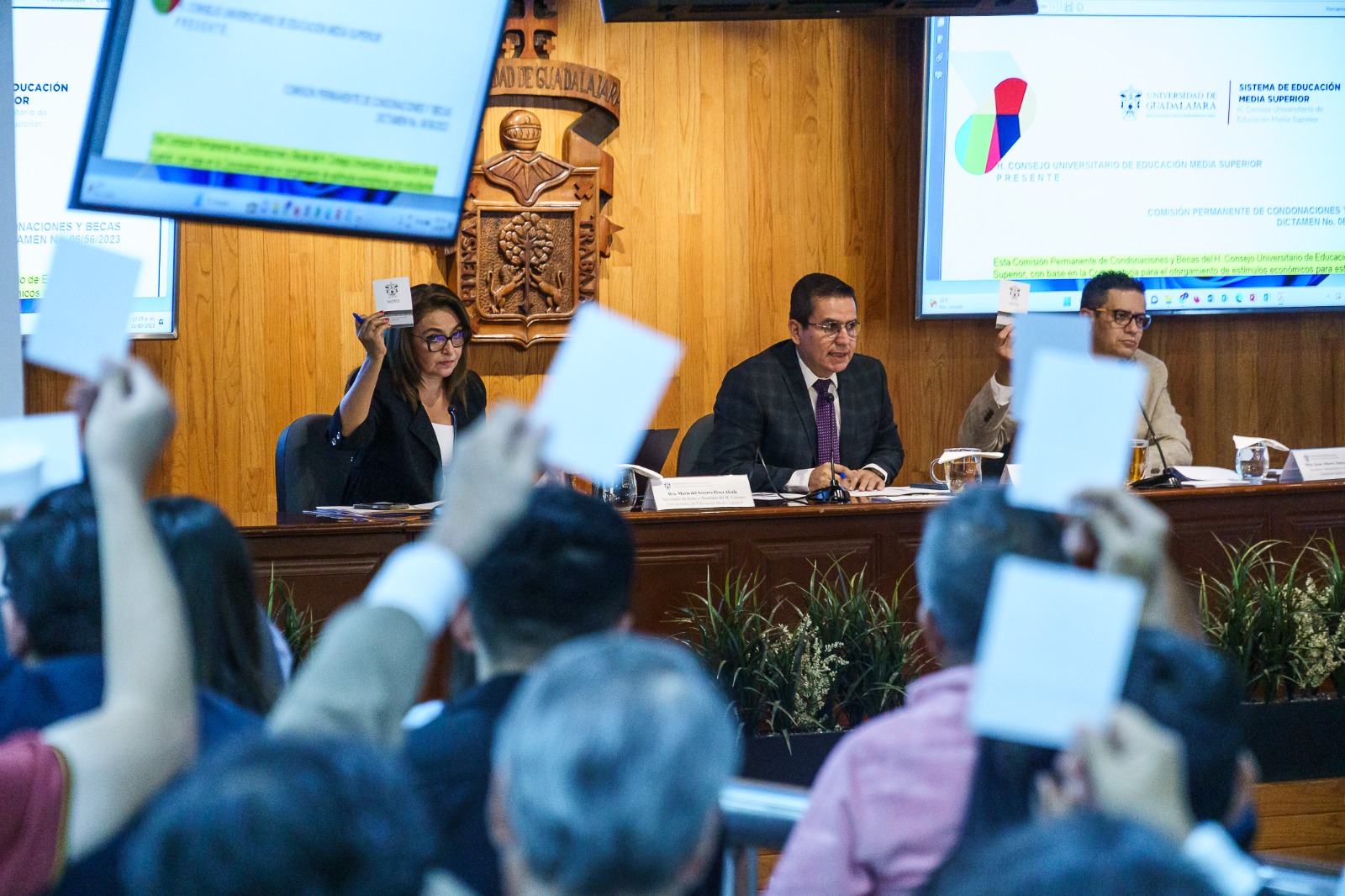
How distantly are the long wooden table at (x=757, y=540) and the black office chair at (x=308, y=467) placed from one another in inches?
12.9

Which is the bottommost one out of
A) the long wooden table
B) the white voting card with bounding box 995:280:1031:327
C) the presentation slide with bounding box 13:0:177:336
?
the long wooden table

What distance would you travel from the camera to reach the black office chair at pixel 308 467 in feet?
12.4

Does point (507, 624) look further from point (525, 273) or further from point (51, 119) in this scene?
point (51, 119)

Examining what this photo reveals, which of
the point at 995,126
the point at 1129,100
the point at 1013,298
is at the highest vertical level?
the point at 1129,100

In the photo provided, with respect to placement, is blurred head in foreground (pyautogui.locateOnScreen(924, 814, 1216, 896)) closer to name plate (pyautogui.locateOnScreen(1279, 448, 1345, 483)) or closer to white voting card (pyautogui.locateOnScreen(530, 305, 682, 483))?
white voting card (pyautogui.locateOnScreen(530, 305, 682, 483))

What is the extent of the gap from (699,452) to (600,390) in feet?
11.1

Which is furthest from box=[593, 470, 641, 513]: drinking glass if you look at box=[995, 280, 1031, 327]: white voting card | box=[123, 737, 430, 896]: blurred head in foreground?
box=[123, 737, 430, 896]: blurred head in foreground

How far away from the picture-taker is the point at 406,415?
395 cm

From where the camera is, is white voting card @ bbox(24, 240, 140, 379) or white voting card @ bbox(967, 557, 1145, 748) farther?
white voting card @ bbox(24, 240, 140, 379)

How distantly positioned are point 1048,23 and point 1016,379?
4.21m

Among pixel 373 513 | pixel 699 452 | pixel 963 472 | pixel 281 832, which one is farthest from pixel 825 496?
pixel 281 832

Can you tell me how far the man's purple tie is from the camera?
14.4 feet

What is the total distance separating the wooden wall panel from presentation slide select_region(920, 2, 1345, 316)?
0.75 feet

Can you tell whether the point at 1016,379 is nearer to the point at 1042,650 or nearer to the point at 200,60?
the point at 1042,650
